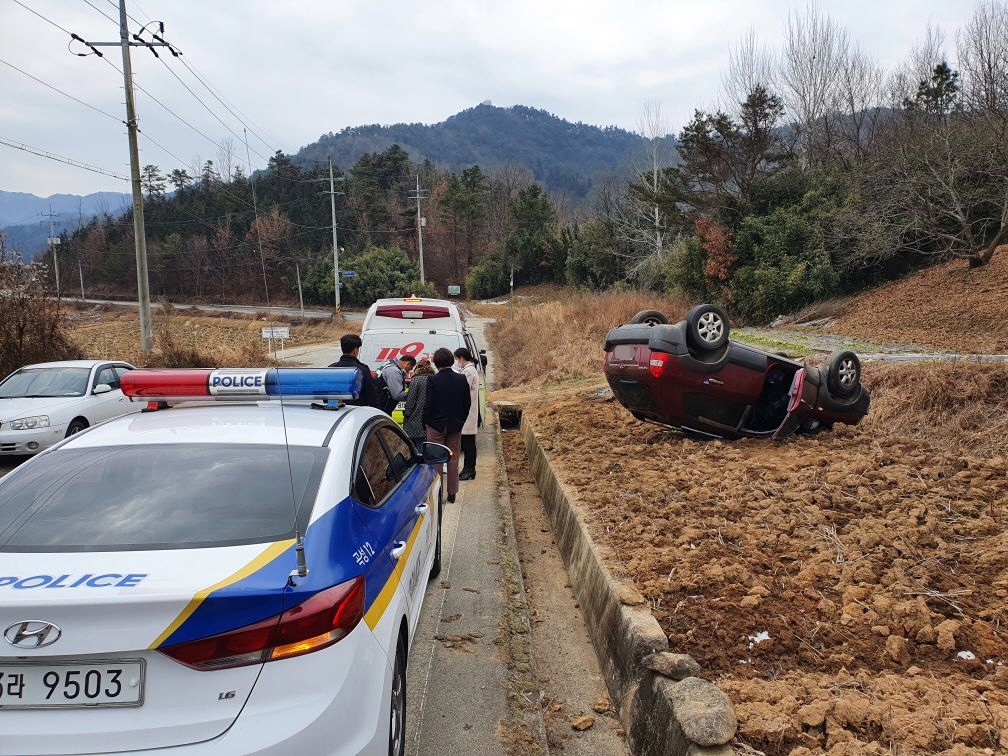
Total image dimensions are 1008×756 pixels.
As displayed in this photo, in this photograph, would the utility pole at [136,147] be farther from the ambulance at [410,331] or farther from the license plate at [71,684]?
the license plate at [71,684]

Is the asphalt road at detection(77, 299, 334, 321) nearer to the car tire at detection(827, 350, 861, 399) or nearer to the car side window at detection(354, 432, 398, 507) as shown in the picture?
the car tire at detection(827, 350, 861, 399)

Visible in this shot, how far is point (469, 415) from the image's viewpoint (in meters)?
8.03

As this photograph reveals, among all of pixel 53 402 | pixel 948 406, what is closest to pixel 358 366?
pixel 53 402

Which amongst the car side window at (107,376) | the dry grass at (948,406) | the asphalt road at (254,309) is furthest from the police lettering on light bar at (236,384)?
the asphalt road at (254,309)

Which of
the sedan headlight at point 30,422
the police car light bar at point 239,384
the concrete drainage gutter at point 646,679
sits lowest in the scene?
the concrete drainage gutter at point 646,679

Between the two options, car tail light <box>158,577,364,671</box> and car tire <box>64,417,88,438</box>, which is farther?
car tire <box>64,417,88,438</box>

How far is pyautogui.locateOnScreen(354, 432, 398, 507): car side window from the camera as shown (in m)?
3.29

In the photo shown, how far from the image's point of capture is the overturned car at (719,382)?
771 centimetres

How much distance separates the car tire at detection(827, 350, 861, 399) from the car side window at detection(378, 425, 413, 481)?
5.53 meters

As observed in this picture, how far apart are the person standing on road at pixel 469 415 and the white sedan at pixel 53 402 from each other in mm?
5777

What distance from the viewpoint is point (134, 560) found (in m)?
2.39

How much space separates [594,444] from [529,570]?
3104 millimetres

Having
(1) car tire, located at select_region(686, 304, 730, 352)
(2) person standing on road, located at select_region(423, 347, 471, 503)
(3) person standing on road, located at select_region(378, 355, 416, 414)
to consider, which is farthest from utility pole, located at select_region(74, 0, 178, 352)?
(1) car tire, located at select_region(686, 304, 730, 352)

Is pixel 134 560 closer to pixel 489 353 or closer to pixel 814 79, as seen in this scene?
pixel 489 353
